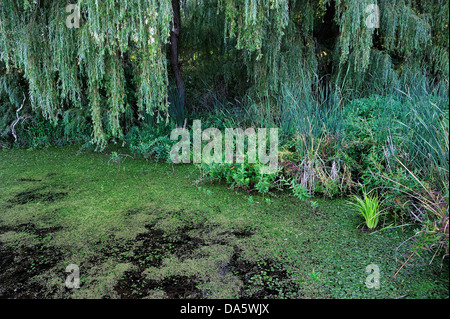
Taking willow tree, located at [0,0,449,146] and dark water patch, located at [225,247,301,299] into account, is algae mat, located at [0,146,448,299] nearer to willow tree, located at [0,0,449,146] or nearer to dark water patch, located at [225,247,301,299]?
dark water patch, located at [225,247,301,299]

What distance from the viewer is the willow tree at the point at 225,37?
260 cm

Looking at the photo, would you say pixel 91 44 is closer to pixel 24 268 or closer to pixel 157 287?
pixel 24 268

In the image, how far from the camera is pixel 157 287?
4.51 feet

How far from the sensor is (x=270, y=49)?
342cm

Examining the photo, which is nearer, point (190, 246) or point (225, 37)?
point (190, 246)

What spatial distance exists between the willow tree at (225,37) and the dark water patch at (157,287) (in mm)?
1781

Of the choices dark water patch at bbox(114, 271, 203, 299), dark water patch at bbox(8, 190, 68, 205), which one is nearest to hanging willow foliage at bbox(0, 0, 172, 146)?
dark water patch at bbox(8, 190, 68, 205)

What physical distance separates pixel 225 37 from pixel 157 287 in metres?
2.42

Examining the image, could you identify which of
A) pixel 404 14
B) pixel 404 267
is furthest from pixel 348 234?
pixel 404 14

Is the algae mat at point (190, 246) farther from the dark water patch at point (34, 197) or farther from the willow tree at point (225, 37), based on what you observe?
the willow tree at point (225, 37)

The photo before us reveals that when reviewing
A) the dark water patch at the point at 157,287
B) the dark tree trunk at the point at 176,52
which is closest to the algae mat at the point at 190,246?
the dark water patch at the point at 157,287

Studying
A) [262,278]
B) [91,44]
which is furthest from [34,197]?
[262,278]
